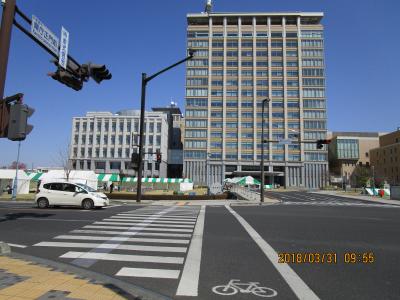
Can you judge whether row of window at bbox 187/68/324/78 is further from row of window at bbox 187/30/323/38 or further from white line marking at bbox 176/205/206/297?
white line marking at bbox 176/205/206/297

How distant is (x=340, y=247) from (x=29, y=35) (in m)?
9.51

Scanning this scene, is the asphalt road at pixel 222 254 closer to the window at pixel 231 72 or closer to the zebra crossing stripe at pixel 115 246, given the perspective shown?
the zebra crossing stripe at pixel 115 246

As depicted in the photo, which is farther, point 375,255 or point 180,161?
point 180,161

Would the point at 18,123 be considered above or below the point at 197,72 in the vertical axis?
below

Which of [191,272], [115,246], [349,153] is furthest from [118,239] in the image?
[349,153]

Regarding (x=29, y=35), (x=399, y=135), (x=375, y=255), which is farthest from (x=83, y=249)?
(x=399, y=135)

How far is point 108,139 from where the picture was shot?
383 ft

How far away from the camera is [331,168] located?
450ft

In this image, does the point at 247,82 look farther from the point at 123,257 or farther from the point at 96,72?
the point at 123,257

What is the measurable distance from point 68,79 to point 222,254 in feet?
21.1

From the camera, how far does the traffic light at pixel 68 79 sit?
9.48 m

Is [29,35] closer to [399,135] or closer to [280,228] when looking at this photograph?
[280,228]

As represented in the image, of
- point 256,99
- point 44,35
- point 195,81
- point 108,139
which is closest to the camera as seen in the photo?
point 44,35

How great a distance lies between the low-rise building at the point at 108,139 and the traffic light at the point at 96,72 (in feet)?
343
